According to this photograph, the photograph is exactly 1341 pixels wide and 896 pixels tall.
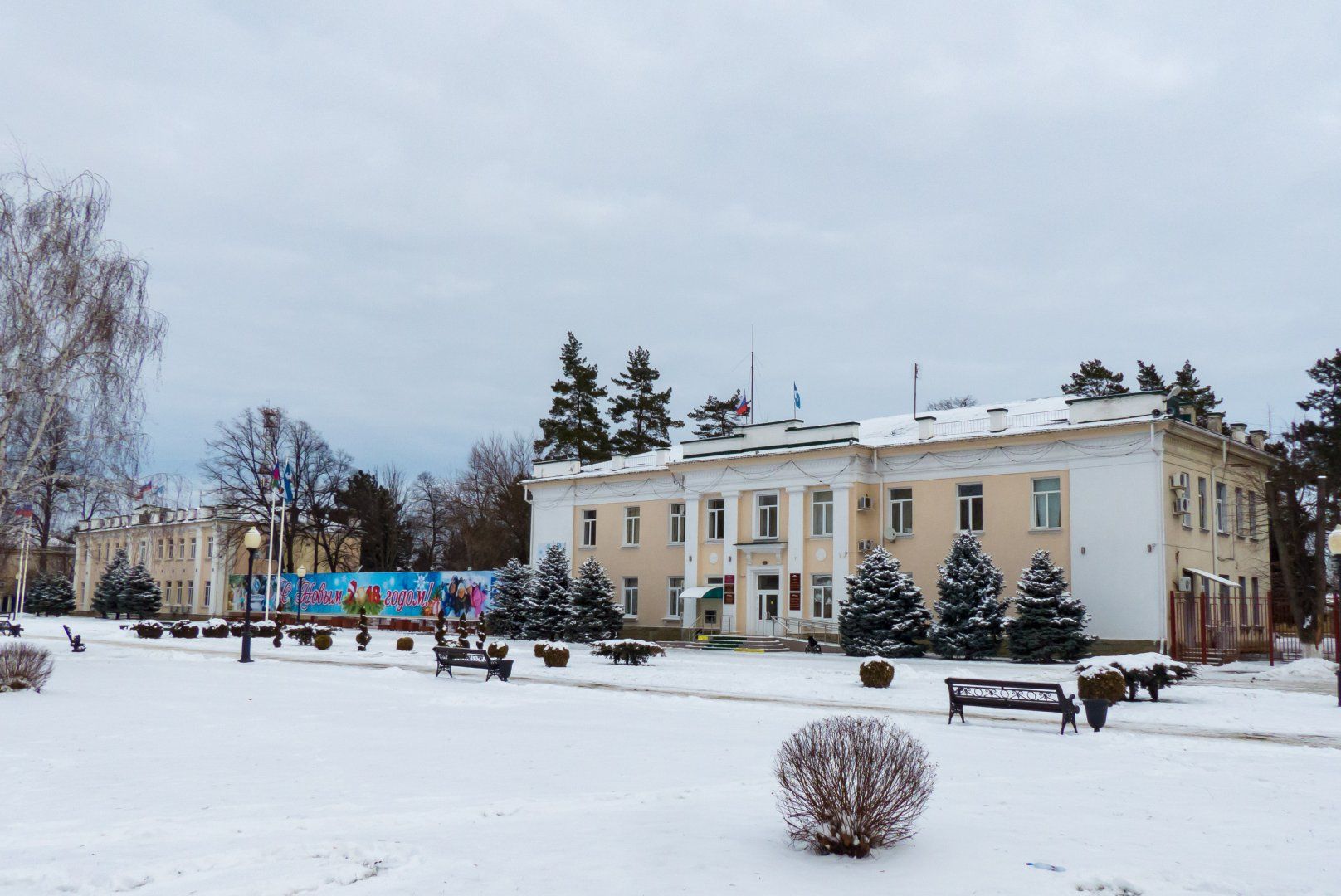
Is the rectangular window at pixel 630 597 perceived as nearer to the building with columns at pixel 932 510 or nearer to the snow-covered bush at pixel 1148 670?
the building with columns at pixel 932 510

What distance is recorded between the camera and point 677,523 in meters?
44.2

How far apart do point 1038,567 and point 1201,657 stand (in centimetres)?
→ 492

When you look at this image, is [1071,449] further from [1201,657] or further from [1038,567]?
[1201,657]

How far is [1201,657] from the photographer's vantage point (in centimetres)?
2923

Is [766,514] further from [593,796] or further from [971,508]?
[593,796]

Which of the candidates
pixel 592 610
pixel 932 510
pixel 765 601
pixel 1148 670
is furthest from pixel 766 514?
pixel 1148 670

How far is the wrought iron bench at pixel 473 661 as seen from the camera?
75.3ft

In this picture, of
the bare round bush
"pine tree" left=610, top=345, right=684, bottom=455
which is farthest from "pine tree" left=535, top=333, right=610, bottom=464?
the bare round bush

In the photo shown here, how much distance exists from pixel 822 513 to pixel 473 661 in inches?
748

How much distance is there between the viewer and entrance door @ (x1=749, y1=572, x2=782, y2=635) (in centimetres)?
3941

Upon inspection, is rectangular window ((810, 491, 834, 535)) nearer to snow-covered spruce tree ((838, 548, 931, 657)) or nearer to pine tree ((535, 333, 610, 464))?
snow-covered spruce tree ((838, 548, 931, 657))

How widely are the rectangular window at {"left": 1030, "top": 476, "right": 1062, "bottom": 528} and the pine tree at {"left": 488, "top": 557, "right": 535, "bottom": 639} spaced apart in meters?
20.6

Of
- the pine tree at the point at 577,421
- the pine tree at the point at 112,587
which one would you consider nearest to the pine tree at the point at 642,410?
the pine tree at the point at 577,421

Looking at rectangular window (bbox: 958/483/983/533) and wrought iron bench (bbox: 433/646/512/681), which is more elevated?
rectangular window (bbox: 958/483/983/533)
